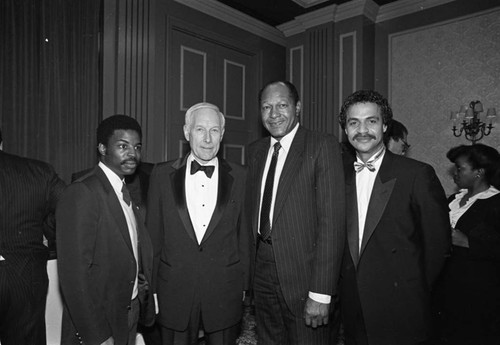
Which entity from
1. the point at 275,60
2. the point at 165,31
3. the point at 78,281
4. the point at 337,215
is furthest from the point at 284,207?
the point at 275,60

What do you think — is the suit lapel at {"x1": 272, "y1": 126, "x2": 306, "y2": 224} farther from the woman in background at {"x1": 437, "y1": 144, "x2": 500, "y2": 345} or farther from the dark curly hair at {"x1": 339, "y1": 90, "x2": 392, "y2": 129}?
the woman in background at {"x1": 437, "y1": 144, "x2": 500, "y2": 345}

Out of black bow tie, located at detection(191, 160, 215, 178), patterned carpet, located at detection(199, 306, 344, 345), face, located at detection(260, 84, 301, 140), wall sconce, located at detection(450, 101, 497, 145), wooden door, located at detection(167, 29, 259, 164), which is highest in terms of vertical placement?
wooden door, located at detection(167, 29, 259, 164)

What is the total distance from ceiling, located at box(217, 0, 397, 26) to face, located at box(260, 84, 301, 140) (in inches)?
141

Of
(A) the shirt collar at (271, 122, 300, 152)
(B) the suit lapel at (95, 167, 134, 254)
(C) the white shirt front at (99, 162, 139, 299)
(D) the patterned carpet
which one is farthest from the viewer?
(D) the patterned carpet

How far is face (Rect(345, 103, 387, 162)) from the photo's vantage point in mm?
1861

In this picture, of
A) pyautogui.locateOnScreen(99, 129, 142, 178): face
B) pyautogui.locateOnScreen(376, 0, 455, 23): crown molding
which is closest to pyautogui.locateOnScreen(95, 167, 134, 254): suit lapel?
pyautogui.locateOnScreen(99, 129, 142, 178): face

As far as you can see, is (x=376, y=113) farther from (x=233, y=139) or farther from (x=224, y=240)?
(x=233, y=139)

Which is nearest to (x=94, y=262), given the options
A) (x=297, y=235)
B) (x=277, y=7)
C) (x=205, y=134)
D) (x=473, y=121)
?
(x=205, y=134)

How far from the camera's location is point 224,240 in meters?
1.90

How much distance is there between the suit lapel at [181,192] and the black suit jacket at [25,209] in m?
0.69

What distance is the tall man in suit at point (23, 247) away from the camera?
74.2 inches

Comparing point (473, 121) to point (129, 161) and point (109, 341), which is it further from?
point (109, 341)

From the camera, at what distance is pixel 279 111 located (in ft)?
6.90

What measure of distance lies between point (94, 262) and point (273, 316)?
986 millimetres
